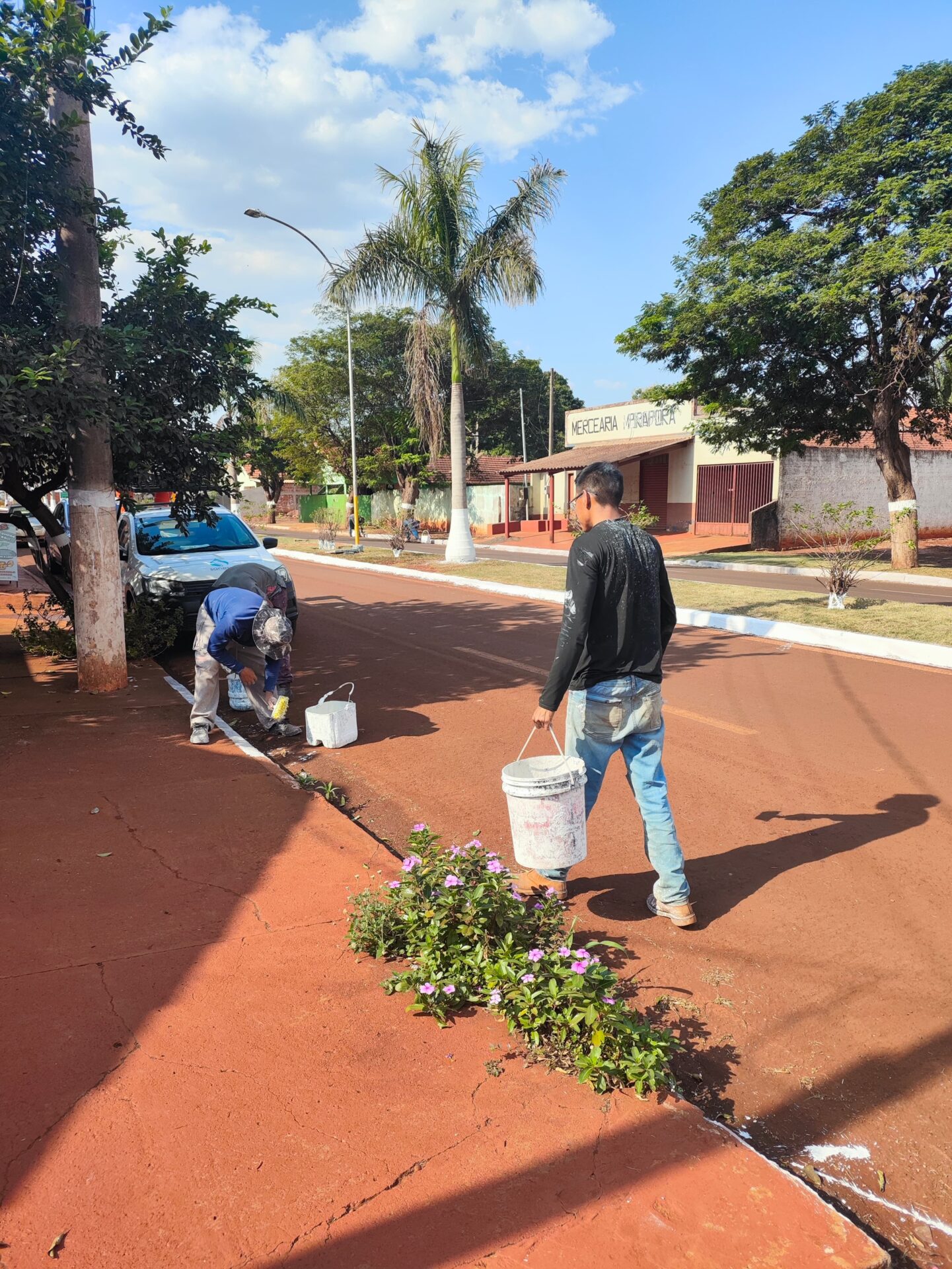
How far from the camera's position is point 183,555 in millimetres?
10273

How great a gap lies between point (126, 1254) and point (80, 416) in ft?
19.4

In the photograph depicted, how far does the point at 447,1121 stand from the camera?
8.13ft

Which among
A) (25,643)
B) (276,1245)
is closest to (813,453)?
(25,643)

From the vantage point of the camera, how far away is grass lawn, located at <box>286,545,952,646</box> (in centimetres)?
1059

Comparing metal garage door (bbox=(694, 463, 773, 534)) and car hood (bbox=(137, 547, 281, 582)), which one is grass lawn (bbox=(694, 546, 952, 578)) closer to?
metal garage door (bbox=(694, 463, 773, 534))

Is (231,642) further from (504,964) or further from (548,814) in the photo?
(504,964)

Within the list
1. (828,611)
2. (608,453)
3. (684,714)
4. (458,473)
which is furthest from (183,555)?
(608,453)

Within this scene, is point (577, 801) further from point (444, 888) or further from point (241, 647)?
point (241, 647)

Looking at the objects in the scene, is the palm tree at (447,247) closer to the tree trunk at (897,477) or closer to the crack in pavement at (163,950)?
the tree trunk at (897,477)

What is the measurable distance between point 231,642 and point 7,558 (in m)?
9.54

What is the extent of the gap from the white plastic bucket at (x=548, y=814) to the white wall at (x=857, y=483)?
82.4ft

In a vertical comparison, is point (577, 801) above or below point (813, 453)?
below

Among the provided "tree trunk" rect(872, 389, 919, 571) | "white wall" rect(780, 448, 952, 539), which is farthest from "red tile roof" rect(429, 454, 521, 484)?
"tree trunk" rect(872, 389, 919, 571)

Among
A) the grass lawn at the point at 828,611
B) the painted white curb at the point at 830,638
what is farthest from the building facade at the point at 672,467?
the painted white curb at the point at 830,638
